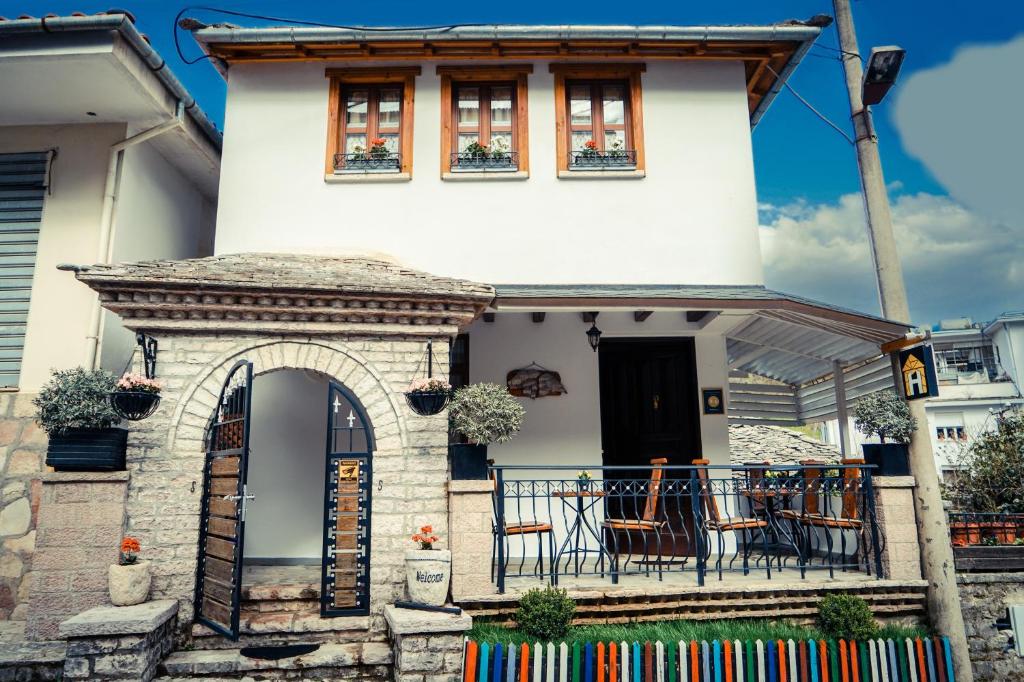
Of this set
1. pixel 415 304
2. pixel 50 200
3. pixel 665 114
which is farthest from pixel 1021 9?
pixel 50 200

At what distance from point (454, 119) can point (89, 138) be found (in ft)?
14.8

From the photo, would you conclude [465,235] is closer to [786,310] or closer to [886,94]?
[786,310]

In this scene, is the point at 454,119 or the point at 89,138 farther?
the point at 454,119

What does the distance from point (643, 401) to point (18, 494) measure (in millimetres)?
7741

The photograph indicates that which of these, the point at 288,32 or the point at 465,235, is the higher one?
the point at 288,32

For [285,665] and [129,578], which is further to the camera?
[129,578]

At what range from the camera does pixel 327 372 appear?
21.4 ft

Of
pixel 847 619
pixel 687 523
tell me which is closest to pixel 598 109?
pixel 687 523

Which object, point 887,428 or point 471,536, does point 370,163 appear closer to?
point 471,536

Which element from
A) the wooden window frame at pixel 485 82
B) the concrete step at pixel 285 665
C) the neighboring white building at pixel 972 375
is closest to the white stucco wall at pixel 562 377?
the wooden window frame at pixel 485 82

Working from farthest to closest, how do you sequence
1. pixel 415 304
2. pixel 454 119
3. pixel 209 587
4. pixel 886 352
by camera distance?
1. pixel 454 119
2. pixel 886 352
3. pixel 415 304
4. pixel 209 587

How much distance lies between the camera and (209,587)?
6066 mm

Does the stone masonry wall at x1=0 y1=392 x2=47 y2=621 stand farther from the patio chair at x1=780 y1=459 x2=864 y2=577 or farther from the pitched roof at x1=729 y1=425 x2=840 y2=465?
the pitched roof at x1=729 y1=425 x2=840 y2=465

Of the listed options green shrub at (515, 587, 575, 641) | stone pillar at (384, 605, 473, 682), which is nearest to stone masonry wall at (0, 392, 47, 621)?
stone pillar at (384, 605, 473, 682)
